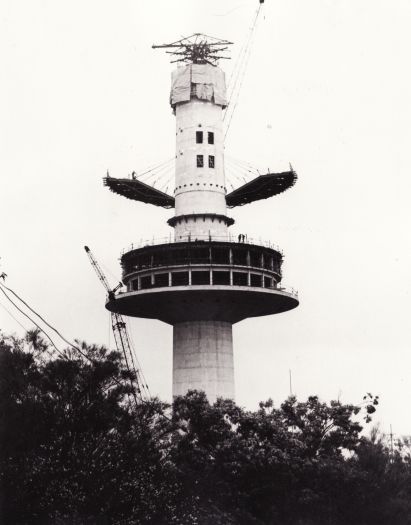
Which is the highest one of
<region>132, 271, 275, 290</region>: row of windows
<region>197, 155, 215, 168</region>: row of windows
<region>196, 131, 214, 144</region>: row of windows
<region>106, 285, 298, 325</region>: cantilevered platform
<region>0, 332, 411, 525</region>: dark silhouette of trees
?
<region>196, 131, 214, 144</region>: row of windows

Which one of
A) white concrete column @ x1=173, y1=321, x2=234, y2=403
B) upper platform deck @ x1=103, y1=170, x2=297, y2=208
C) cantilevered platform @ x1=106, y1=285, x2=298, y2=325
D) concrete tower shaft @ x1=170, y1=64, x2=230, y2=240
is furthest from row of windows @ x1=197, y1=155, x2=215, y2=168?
white concrete column @ x1=173, y1=321, x2=234, y2=403

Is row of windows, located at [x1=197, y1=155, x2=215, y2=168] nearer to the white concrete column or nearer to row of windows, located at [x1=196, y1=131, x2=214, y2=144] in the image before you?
row of windows, located at [x1=196, y1=131, x2=214, y2=144]

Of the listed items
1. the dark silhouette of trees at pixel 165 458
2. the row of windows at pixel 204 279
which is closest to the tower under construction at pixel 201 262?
the row of windows at pixel 204 279

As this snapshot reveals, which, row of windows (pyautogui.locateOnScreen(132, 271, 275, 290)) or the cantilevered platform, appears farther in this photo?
row of windows (pyautogui.locateOnScreen(132, 271, 275, 290))

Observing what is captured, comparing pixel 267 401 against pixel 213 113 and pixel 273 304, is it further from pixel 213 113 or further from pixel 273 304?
pixel 213 113

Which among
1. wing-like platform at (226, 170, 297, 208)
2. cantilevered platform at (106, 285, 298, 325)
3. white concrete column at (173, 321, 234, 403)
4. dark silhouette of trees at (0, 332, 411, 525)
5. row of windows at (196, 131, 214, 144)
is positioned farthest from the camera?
wing-like platform at (226, 170, 297, 208)

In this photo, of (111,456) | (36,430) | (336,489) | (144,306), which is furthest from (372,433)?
(36,430)

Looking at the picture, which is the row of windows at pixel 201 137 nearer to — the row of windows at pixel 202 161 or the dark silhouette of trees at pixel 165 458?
the row of windows at pixel 202 161
